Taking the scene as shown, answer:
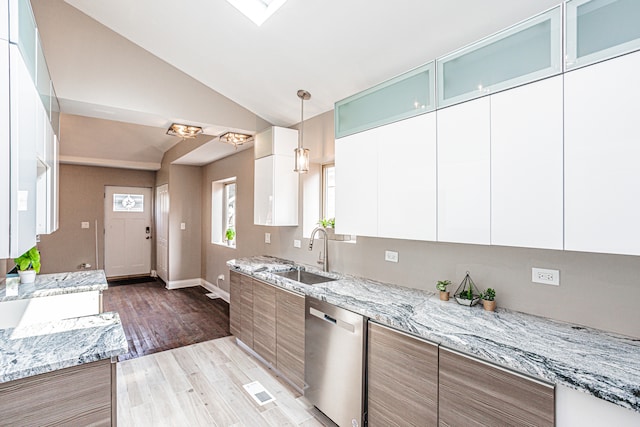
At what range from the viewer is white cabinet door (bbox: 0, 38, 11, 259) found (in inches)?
44.3

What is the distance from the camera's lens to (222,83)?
325 centimetres

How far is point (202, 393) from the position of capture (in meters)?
2.63

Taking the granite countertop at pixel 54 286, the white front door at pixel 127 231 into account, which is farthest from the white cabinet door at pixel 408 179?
the white front door at pixel 127 231

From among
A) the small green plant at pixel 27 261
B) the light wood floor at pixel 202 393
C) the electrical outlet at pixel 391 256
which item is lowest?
the light wood floor at pixel 202 393

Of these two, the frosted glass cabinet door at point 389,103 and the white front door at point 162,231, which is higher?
the frosted glass cabinet door at point 389,103

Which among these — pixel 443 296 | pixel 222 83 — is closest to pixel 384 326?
pixel 443 296

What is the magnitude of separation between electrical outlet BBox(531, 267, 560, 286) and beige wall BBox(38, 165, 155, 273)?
24.0 feet

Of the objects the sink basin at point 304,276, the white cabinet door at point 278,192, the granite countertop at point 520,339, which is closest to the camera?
the granite countertop at point 520,339

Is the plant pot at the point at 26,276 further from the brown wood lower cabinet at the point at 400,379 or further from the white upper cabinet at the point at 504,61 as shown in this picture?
the white upper cabinet at the point at 504,61

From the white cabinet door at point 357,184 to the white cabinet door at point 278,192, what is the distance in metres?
1.02

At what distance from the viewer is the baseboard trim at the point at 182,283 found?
5941 millimetres

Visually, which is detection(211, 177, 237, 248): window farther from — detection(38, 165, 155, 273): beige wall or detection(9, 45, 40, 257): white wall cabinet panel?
detection(9, 45, 40, 257): white wall cabinet panel

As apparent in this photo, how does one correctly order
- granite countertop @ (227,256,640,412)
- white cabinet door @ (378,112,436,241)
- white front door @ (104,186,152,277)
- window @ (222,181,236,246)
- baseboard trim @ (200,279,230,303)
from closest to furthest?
1. granite countertop @ (227,256,640,412)
2. white cabinet door @ (378,112,436,241)
3. baseboard trim @ (200,279,230,303)
4. window @ (222,181,236,246)
5. white front door @ (104,186,152,277)

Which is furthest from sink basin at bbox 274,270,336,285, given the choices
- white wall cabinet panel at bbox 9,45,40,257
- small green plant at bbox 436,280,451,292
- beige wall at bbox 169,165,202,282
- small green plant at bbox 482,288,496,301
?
beige wall at bbox 169,165,202,282
